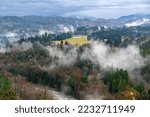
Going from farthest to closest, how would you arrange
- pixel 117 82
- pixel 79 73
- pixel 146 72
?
pixel 146 72 → pixel 79 73 → pixel 117 82

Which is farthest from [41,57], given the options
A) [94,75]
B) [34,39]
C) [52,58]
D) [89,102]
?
[89,102]

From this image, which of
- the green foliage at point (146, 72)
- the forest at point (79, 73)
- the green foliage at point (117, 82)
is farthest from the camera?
the green foliage at point (146, 72)

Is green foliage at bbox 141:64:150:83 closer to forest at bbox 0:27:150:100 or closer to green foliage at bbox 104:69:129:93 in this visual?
forest at bbox 0:27:150:100

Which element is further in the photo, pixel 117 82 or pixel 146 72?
pixel 146 72

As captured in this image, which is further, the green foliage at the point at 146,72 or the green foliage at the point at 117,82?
the green foliage at the point at 146,72

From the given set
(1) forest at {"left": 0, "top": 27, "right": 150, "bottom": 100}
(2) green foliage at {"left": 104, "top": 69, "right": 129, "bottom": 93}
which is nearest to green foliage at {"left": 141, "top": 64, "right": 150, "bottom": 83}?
(1) forest at {"left": 0, "top": 27, "right": 150, "bottom": 100}

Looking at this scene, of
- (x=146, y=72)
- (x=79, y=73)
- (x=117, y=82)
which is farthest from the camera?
(x=146, y=72)

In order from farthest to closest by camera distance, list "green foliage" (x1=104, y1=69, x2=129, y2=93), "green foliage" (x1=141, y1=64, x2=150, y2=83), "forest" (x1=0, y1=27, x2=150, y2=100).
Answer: "green foliage" (x1=141, y1=64, x2=150, y2=83), "green foliage" (x1=104, y1=69, x2=129, y2=93), "forest" (x1=0, y1=27, x2=150, y2=100)

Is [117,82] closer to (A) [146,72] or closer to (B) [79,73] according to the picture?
(B) [79,73]

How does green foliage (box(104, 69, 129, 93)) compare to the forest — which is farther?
green foliage (box(104, 69, 129, 93))

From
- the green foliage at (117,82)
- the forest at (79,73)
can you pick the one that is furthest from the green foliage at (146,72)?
the green foliage at (117,82)

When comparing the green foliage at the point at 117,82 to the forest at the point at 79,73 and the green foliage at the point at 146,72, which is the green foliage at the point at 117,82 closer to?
the forest at the point at 79,73

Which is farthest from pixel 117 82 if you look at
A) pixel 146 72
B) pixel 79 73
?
pixel 146 72
